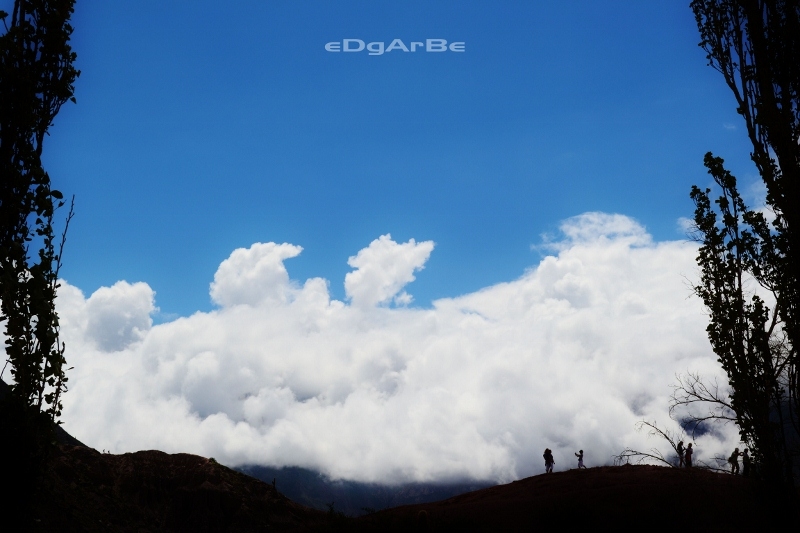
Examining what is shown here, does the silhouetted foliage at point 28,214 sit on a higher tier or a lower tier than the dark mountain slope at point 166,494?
higher

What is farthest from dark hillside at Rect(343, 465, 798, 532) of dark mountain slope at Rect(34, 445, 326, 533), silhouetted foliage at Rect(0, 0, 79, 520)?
dark mountain slope at Rect(34, 445, 326, 533)

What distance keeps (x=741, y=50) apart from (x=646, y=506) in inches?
530

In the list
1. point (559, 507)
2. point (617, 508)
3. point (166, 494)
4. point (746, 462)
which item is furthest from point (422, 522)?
point (166, 494)

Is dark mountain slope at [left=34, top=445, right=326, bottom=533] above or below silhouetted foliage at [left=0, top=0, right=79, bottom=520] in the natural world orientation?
below

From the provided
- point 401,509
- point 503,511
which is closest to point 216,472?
point 401,509

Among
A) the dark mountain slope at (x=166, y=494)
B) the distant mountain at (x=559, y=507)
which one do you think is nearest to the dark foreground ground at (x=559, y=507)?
the distant mountain at (x=559, y=507)

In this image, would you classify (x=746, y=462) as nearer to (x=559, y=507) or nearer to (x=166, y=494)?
(x=559, y=507)

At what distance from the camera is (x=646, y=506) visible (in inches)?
634

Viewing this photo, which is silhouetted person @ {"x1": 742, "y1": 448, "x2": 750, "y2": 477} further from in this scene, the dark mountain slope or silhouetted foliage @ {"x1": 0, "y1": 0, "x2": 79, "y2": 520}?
the dark mountain slope

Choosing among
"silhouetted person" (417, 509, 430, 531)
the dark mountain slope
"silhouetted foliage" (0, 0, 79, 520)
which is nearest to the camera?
"silhouetted foliage" (0, 0, 79, 520)

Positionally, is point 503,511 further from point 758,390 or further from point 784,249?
point 784,249

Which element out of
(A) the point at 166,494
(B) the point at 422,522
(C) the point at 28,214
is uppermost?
(C) the point at 28,214

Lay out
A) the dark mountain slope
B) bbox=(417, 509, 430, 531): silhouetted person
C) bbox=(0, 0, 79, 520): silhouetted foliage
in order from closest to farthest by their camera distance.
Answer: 1. bbox=(0, 0, 79, 520): silhouetted foliage
2. bbox=(417, 509, 430, 531): silhouetted person
3. the dark mountain slope

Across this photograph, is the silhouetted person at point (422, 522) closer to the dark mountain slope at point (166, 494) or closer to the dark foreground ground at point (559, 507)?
the dark foreground ground at point (559, 507)
